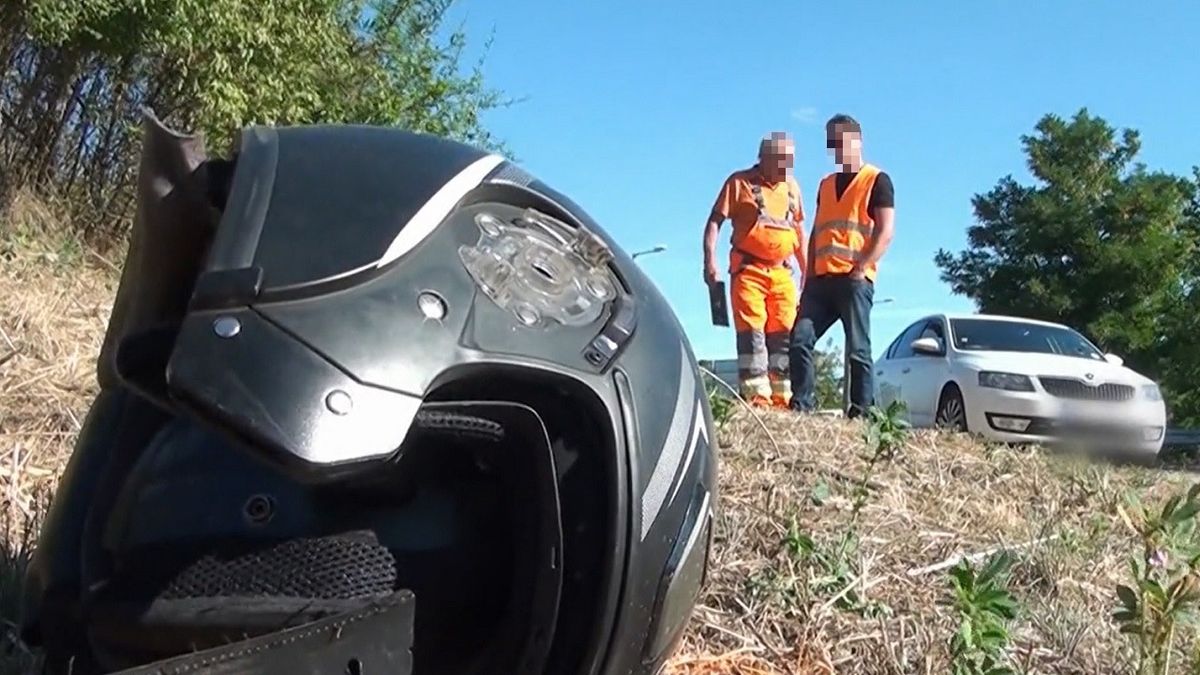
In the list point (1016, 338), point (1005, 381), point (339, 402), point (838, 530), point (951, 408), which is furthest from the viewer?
point (1016, 338)

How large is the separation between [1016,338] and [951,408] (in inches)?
56.0

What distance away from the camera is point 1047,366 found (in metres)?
11.4

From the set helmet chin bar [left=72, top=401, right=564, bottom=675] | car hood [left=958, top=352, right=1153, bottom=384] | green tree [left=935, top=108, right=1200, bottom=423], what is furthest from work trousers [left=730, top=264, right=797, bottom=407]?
green tree [left=935, top=108, right=1200, bottom=423]

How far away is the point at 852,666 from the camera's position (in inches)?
114

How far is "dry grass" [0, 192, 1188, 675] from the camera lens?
9.57ft

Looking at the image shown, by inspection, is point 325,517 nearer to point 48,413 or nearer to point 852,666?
point 852,666

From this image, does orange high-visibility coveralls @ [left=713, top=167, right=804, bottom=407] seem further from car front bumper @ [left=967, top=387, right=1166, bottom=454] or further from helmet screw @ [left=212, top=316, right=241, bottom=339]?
helmet screw @ [left=212, top=316, right=241, bottom=339]

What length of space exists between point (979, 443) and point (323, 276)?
15.8 feet

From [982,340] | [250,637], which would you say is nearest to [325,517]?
[250,637]

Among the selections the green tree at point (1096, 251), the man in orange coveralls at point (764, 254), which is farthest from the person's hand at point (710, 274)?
the green tree at point (1096, 251)

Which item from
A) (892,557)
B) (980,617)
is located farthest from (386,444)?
(892,557)

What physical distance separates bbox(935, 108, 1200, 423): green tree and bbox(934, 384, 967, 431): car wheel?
23.3 m

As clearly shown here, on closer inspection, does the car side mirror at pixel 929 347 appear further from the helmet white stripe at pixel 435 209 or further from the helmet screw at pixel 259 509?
the helmet screw at pixel 259 509

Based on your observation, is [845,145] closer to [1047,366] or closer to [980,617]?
[1047,366]
